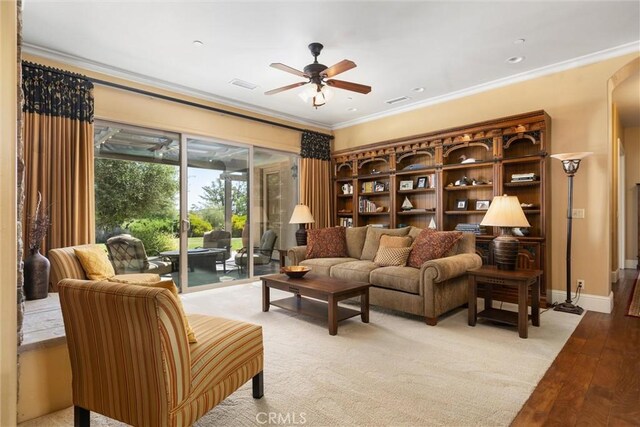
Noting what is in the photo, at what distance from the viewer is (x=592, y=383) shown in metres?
2.27

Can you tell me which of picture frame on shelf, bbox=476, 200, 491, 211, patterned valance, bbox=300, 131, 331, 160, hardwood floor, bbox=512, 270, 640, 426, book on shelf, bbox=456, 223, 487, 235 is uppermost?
patterned valance, bbox=300, 131, 331, 160

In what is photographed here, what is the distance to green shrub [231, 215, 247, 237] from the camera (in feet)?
18.4

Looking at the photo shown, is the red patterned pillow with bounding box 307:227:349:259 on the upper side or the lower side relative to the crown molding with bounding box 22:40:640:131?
lower

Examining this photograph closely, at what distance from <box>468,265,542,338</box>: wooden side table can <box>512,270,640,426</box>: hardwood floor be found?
359 millimetres

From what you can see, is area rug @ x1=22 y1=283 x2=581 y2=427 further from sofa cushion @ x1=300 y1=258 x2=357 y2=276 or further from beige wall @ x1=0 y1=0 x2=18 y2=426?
beige wall @ x1=0 y1=0 x2=18 y2=426

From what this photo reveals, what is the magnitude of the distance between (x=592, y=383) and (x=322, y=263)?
299 cm

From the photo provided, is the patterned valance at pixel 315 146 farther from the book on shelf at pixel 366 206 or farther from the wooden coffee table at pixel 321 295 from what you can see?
the wooden coffee table at pixel 321 295

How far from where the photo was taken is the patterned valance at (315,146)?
6.46 metres

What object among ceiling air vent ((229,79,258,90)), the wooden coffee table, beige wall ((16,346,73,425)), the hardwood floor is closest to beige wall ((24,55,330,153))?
ceiling air vent ((229,79,258,90))

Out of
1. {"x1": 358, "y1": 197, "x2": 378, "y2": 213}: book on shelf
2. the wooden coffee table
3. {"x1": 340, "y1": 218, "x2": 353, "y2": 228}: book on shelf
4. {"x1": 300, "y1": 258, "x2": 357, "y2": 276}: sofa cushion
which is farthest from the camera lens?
{"x1": 340, "y1": 218, "x2": 353, "y2": 228}: book on shelf

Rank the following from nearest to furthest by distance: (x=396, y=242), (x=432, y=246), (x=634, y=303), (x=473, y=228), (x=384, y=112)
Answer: (x=432, y=246), (x=634, y=303), (x=396, y=242), (x=473, y=228), (x=384, y=112)

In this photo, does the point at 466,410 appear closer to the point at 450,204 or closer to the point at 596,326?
the point at 596,326

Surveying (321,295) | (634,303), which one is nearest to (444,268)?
(321,295)

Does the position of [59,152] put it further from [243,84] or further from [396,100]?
[396,100]
